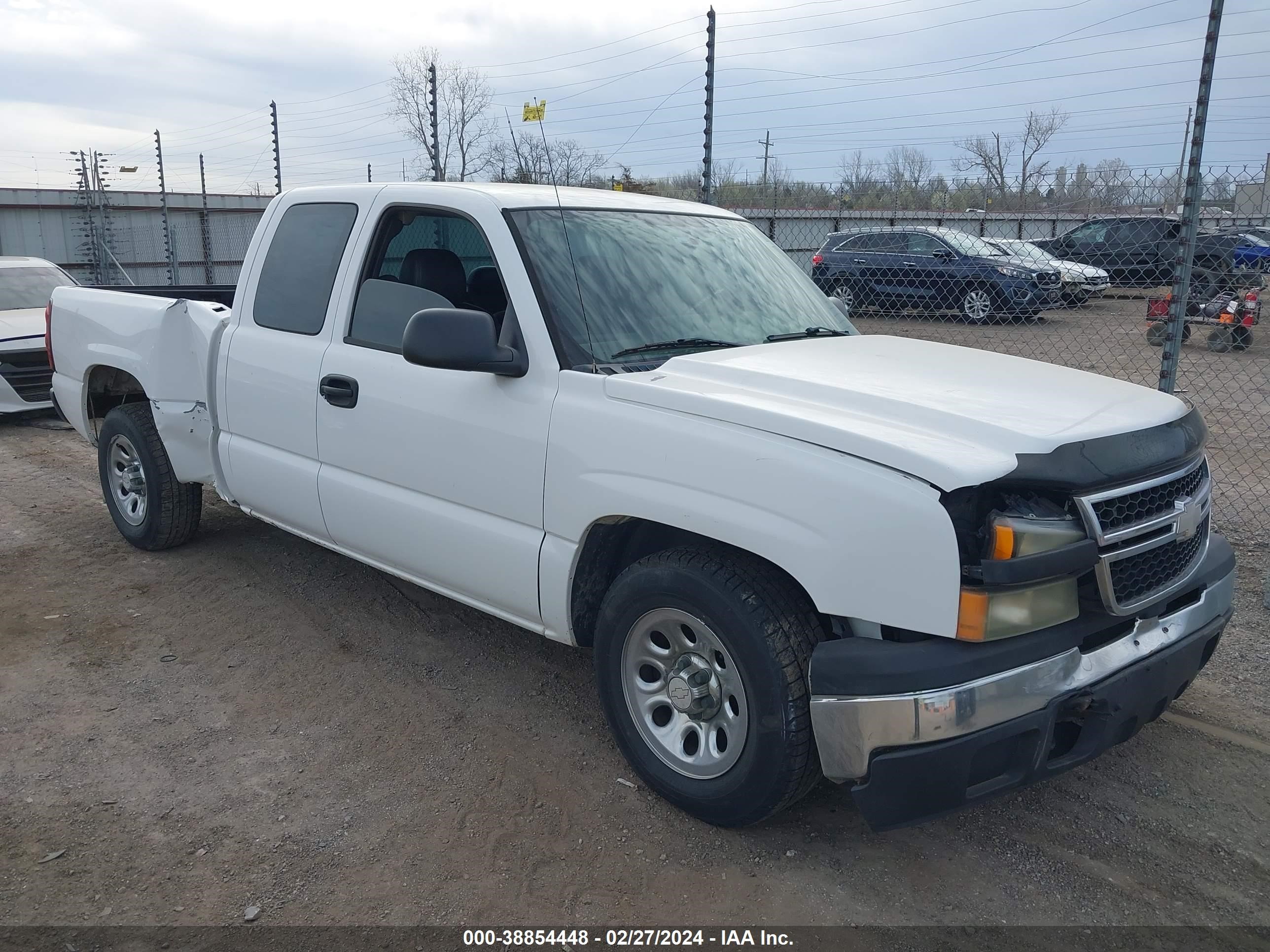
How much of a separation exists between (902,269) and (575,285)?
44.9 ft

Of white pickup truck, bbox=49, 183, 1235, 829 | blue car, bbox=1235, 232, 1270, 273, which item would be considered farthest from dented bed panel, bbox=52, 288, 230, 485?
blue car, bbox=1235, 232, 1270, 273

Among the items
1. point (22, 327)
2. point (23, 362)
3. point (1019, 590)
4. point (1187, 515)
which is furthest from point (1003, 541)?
point (22, 327)

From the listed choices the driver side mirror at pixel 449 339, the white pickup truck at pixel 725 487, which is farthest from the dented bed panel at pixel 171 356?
the driver side mirror at pixel 449 339

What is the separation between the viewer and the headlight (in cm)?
256

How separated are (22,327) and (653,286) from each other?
873cm

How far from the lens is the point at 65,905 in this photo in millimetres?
2859

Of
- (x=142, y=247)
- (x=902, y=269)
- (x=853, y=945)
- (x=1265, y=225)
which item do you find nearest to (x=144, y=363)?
(x=853, y=945)

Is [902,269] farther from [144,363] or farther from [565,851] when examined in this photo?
[565,851]

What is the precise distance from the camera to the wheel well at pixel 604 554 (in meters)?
3.37

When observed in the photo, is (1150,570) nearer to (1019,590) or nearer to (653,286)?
(1019,590)

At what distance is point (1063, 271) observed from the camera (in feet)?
52.7

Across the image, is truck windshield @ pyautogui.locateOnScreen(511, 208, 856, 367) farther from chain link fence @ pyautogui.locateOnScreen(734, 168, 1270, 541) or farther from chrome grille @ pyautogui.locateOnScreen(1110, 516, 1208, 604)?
chain link fence @ pyautogui.locateOnScreen(734, 168, 1270, 541)

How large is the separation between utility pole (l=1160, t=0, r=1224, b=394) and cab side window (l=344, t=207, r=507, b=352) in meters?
3.92

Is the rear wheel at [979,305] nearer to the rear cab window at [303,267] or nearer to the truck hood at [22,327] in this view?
A: the truck hood at [22,327]
